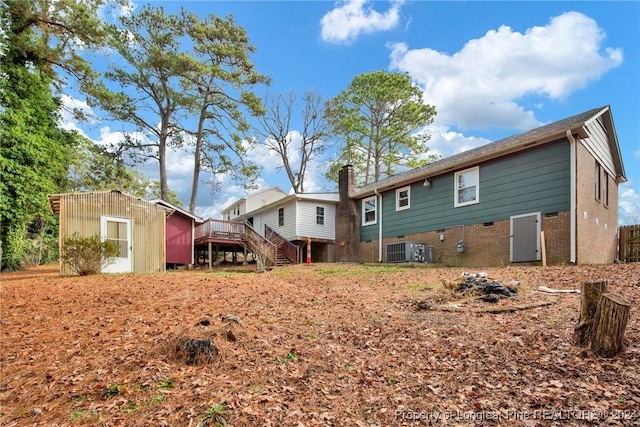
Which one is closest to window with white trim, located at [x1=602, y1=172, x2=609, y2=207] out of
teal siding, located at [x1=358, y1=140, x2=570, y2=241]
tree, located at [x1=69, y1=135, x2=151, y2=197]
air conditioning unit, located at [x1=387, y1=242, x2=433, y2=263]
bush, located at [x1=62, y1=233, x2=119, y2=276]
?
teal siding, located at [x1=358, y1=140, x2=570, y2=241]

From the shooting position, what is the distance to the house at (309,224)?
62.0ft

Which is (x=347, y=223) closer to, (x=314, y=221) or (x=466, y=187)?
(x=314, y=221)

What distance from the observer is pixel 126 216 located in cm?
1255

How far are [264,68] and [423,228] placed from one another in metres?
16.8

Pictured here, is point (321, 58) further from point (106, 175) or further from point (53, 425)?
point (106, 175)

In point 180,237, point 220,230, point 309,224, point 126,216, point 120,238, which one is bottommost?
point 180,237

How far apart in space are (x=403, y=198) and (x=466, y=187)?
3.05m

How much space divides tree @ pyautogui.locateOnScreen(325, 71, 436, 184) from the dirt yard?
65.4ft

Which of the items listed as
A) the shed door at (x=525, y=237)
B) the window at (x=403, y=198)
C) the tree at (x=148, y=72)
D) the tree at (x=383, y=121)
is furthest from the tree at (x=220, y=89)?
the shed door at (x=525, y=237)

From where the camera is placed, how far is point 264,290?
25.0ft

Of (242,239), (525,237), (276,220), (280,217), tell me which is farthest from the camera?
(276,220)

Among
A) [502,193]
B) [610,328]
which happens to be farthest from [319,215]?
[610,328]

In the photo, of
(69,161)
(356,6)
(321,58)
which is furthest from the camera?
(69,161)

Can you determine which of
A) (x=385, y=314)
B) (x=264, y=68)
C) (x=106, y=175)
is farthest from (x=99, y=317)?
(x=264, y=68)
